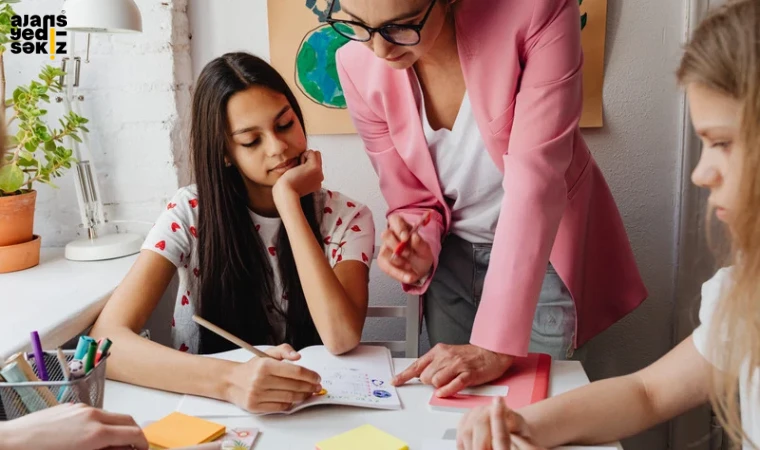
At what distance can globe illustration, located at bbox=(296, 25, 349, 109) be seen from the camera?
1.79 m

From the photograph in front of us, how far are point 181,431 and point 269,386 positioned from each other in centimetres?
12

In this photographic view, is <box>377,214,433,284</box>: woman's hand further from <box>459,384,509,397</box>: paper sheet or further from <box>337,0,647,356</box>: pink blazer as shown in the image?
<box>459,384,509,397</box>: paper sheet

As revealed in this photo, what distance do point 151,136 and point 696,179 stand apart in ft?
4.36

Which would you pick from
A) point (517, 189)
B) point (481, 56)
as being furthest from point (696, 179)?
point (481, 56)

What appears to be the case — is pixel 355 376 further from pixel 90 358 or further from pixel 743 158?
pixel 743 158

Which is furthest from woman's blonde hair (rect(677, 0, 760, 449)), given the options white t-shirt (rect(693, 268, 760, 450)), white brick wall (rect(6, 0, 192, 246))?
white brick wall (rect(6, 0, 192, 246))

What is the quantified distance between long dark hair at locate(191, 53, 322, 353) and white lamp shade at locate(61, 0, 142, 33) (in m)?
0.21

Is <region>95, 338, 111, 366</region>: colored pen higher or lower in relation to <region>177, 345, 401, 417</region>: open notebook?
higher

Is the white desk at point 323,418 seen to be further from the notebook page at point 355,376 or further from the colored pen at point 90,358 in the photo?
the colored pen at point 90,358

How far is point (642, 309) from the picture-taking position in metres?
1.85

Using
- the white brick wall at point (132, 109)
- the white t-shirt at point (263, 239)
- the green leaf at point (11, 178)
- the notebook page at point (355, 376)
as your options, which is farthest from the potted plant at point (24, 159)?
the notebook page at point (355, 376)

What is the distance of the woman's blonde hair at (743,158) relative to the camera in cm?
70

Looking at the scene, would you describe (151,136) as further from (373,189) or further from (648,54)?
(648,54)

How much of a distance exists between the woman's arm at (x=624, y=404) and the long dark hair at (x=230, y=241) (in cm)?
64
